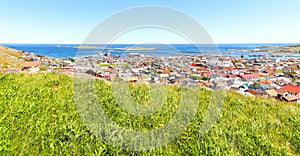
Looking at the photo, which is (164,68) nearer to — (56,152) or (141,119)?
(141,119)

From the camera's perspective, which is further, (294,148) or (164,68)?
(164,68)

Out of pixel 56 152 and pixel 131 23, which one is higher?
pixel 131 23

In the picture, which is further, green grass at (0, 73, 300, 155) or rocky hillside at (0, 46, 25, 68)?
rocky hillside at (0, 46, 25, 68)

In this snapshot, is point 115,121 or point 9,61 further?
point 9,61

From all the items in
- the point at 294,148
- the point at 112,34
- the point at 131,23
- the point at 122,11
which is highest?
the point at 122,11

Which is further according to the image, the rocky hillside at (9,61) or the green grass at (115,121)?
the rocky hillside at (9,61)

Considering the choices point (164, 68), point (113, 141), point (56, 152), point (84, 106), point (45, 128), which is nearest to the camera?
point (56, 152)

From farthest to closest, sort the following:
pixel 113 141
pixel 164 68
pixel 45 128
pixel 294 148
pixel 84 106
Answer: pixel 164 68 → pixel 84 106 → pixel 294 148 → pixel 45 128 → pixel 113 141

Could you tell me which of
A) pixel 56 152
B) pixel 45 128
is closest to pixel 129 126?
pixel 56 152
